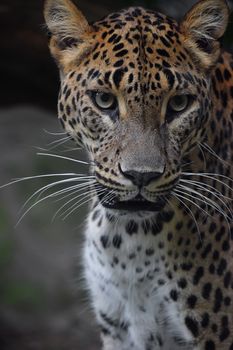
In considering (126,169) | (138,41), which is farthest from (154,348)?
(138,41)

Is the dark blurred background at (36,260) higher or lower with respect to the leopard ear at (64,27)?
lower

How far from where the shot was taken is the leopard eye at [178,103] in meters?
7.03

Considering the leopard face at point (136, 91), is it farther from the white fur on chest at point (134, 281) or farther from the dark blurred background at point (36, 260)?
the dark blurred background at point (36, 260)

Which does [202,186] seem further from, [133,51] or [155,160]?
[133,51]

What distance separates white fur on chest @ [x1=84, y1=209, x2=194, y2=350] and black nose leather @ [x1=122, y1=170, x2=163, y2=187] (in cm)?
94

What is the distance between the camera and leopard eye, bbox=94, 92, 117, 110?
22.9 feet

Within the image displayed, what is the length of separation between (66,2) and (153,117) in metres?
1.02

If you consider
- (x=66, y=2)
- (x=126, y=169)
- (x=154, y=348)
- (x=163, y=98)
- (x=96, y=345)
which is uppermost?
(x=66, y=2)

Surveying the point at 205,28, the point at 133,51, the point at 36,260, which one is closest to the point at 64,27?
the point at 133,51

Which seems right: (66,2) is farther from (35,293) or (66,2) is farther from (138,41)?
(35,293)

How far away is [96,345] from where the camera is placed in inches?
498

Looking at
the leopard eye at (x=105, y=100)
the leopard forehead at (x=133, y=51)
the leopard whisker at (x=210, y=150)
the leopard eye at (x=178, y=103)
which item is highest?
the leopard forehead at (x=133, y=51)

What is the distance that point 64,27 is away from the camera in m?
7.33

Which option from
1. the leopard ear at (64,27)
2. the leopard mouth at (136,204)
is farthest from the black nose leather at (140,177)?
the leopard ear at (64,27)
